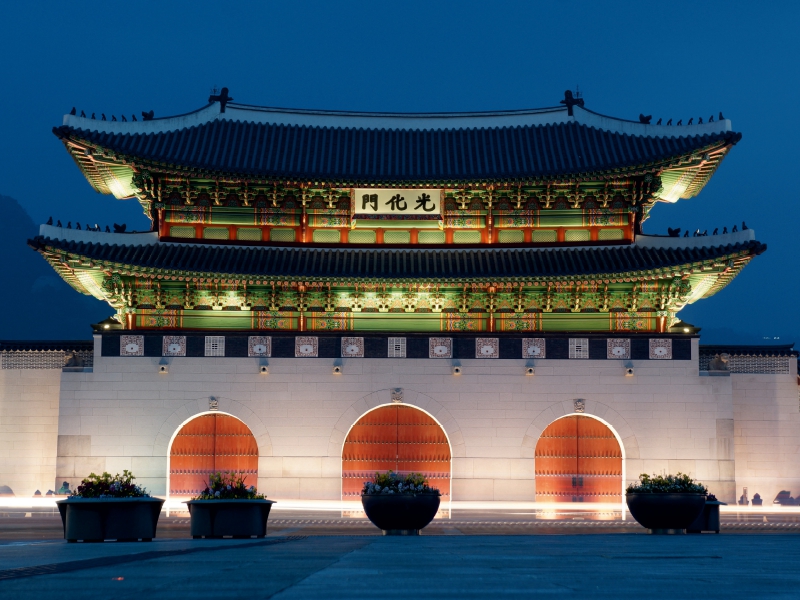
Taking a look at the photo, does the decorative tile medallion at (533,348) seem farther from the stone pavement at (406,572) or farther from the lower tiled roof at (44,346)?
the stone pavement at (406,572)

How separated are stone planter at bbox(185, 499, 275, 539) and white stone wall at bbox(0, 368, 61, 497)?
42.1 feet

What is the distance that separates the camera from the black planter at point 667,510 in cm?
1744

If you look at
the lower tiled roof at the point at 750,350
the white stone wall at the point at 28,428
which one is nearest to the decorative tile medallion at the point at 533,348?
the lower tiled roof at the point at 750,350

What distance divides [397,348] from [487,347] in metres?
2.44

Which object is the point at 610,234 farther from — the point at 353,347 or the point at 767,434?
the point at 353,347

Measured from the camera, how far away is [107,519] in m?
15.4

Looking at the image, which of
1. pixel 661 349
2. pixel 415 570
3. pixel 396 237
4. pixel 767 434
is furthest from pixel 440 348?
pixel 415 570

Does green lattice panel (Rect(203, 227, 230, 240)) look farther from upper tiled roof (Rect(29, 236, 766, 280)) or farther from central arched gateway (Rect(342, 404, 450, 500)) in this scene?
central arched gateway (Rect(342, 404, 450, 500))

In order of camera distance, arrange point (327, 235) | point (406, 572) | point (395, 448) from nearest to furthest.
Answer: point (406, 572) < point (395, 448) < point (327, 235)

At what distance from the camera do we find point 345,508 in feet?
80.6

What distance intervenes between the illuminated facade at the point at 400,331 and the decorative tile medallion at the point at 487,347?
0.08m

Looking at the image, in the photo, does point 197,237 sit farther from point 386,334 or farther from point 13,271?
point 13,271

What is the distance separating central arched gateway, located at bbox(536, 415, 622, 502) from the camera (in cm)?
2672

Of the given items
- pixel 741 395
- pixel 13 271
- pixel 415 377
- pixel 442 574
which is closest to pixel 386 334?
pixel 415 377
